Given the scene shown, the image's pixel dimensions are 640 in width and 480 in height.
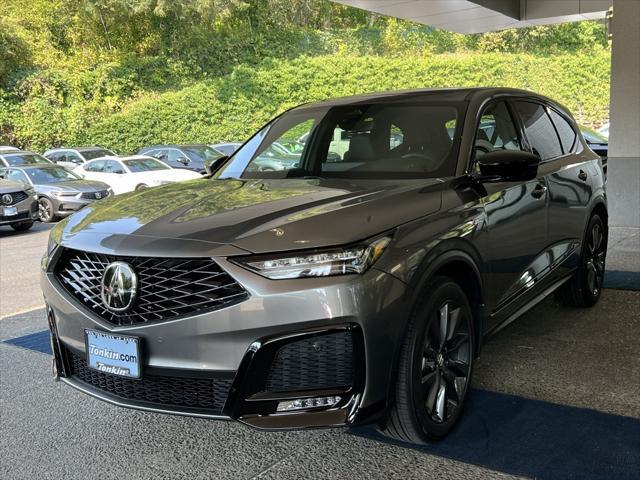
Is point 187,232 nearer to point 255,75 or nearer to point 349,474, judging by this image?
point 349,474

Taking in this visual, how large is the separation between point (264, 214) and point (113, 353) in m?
0.85

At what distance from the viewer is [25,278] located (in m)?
7.86

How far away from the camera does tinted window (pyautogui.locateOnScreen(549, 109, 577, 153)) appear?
4730mm

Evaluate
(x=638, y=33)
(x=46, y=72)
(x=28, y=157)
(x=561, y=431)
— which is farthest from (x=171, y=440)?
(x=46, y=72)

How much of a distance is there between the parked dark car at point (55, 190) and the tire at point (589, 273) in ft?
37.6

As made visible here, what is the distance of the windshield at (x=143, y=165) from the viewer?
17.0 meters

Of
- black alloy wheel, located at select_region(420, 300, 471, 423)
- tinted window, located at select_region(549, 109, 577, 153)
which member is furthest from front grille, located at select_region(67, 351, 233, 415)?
tinted window, located at select_region(549, 109, 577, 153)

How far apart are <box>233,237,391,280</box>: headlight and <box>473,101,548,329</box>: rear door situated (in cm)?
110

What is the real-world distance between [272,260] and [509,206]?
1.64m

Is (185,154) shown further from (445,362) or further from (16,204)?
(445,362)

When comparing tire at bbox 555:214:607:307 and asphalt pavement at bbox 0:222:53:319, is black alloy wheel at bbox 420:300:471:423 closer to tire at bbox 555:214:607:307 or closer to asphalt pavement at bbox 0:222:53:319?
tire at bbox 555:214:607:307

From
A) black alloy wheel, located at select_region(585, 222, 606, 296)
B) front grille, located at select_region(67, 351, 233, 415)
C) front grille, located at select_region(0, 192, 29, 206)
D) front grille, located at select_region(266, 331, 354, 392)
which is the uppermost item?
front grille, located at select_region(266, 331, 354, 392)

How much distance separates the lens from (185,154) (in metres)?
19.2

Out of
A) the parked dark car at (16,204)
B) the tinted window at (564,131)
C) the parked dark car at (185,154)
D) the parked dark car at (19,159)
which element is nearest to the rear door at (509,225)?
the tinted window at (564,131)
